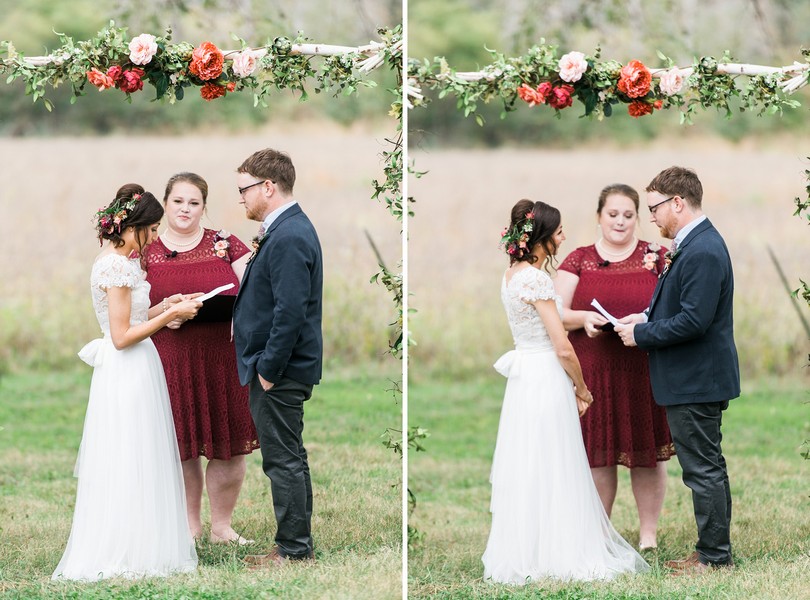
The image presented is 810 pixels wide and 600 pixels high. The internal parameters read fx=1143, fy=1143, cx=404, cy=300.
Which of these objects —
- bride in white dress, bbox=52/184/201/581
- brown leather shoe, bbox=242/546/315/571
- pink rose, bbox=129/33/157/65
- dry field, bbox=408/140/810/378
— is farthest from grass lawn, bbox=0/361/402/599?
dry field, bbox=408/140/810/378

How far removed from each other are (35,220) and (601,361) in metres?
7.03

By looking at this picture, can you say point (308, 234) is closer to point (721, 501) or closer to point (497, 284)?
point (721, 501)

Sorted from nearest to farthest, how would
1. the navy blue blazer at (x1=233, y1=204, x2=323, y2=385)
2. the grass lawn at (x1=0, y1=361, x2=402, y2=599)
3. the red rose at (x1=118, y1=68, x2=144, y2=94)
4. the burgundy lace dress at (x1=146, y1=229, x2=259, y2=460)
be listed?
1. the navy blue blazer at (x1=233, y1=204, x2=323, y2=385)
2. the grass lawn at (x1=0, y1=361, x2=402, y2=599)
3. the red rose at (x1=118, y1=68, x2=144, y2=94)
4. the burgundy lace dress at (x1=146, y1=229, x2=259, y2=460)

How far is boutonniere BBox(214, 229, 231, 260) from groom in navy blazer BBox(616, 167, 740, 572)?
2350 millimetres

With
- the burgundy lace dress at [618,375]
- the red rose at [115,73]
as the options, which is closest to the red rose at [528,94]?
the burgundy lace dress at [618,375]

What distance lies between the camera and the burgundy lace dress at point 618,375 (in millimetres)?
6582

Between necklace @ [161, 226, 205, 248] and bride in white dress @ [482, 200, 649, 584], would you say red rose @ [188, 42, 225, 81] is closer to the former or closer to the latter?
necklace @ [161, 226, 205, 248]

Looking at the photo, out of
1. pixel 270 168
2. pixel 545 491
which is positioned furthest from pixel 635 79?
pixel 545 491

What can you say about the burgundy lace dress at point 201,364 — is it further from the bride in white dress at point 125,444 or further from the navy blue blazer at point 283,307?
the navy blue blazer at point 283,307

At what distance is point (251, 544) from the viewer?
21.7 ft

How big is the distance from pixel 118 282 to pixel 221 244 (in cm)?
82

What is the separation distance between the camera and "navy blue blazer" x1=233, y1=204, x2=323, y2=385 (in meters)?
5.71

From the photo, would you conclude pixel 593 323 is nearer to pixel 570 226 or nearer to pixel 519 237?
pixel 519 237

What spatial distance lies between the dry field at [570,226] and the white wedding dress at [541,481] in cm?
598
